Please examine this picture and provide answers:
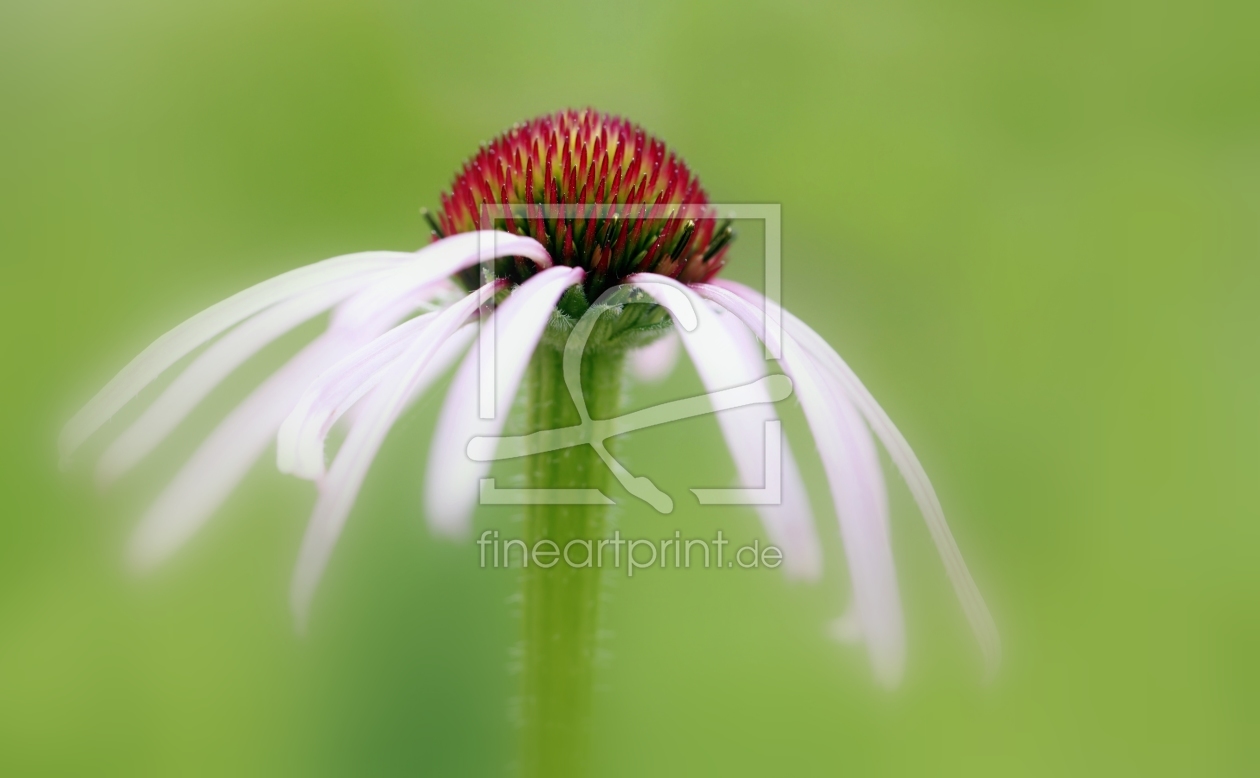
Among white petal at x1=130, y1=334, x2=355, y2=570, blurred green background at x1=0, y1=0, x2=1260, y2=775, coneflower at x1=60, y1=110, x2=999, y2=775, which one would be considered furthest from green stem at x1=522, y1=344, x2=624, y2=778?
blurred green background at x1=0, y1=0, x2=1260, y2=775

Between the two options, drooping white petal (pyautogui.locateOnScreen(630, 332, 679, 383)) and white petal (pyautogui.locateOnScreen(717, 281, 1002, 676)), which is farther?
drooping white petal (pyautogui.locateOnScreen(630, 332, 679, 383))

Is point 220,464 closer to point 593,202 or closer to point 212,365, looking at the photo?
point 212,365

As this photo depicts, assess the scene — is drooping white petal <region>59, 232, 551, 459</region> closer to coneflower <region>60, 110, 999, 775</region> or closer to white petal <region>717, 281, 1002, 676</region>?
coneflower <region>60, 110, 999, 775</region>

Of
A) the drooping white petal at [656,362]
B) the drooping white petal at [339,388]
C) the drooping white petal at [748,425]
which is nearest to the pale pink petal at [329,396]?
the drooping white petal at [339,388]

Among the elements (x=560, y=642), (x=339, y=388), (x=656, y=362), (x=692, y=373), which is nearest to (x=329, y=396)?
(x=339, y=388)

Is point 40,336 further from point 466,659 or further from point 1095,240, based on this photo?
point 1095,240

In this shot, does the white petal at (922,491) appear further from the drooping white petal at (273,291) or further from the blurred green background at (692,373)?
the blurred green background at (692,373)
